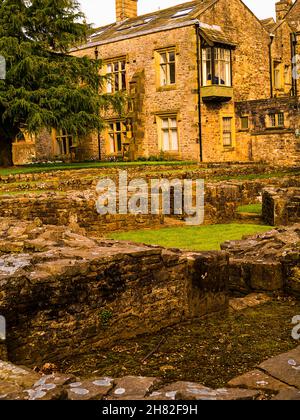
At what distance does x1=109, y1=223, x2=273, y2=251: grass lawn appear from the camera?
37.3ft

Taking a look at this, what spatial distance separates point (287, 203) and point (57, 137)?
2345 cm

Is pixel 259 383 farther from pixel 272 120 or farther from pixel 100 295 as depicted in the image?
pixel 272 120

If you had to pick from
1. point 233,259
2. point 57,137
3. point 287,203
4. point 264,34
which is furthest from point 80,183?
point 264,34

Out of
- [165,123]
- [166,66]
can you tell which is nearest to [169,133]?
[165,123]

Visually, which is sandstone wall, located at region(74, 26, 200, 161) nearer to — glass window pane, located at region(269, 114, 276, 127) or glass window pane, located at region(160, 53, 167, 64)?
glass window pane, located at region(160, 53, 167, 64)

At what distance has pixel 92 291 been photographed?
6062 mm

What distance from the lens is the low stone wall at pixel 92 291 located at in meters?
5.51

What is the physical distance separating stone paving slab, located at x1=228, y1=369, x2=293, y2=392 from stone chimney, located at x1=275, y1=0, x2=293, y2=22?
3610 cm

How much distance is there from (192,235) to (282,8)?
29.3 meters

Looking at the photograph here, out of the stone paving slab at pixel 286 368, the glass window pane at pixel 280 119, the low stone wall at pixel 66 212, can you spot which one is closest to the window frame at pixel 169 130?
the glass window pane at pixel 280 119

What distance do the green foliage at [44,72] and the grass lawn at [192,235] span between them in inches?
422

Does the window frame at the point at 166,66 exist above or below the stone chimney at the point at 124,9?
below

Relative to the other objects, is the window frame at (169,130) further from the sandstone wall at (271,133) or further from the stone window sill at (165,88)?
the sandstone wall at (271,133)

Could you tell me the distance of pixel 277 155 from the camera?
2767 cm
